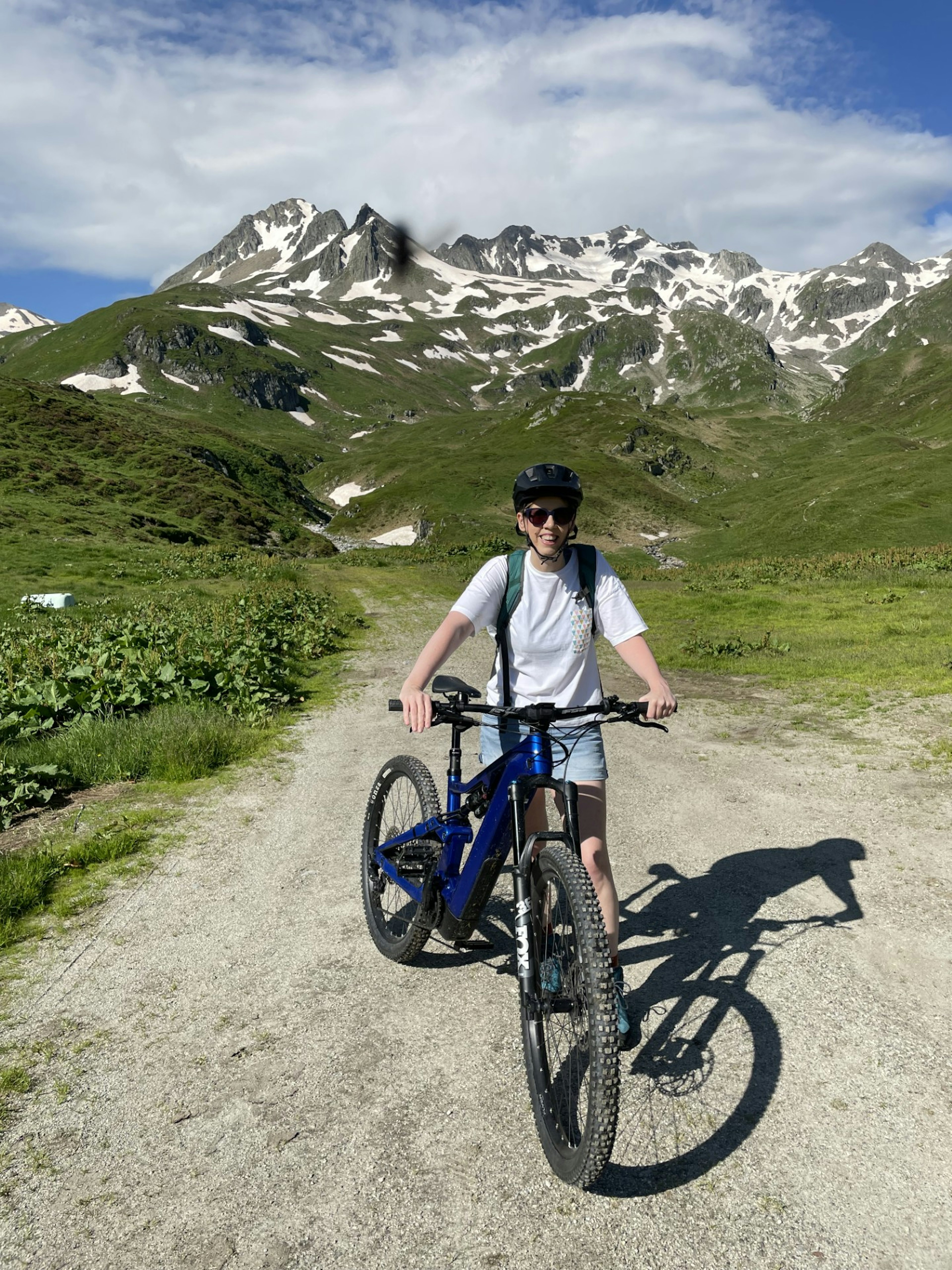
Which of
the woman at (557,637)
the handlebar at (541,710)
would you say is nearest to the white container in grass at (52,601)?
the woman at (557,637)

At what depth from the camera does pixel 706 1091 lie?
4.30 meters

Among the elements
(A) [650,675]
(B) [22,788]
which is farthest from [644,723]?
(B) [22,788]

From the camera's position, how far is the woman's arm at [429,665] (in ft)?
14.8

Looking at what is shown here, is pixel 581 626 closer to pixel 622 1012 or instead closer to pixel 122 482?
pixel 622 1012

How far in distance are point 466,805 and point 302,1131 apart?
2.05 metres

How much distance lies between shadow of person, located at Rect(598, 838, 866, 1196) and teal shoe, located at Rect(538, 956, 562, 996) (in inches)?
33.9

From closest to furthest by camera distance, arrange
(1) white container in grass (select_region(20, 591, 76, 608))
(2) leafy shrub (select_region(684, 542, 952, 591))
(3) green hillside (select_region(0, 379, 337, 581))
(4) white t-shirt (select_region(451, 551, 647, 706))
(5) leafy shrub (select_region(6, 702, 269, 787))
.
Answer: (4) white t-shirt (select_region(451, 551, 647, 706)), (5) leafy shrub (select_region(6, 702, 269, 787)), (1) white container in grass (select_region(20, 591, 76, 608)), (2) leafy shrub (select_region(684, 542, 952, 591)), (3) green hillside (select_region(0, 379, 337, 581))

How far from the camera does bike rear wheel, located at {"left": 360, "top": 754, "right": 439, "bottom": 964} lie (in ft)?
18.2

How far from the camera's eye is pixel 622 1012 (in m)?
4.49

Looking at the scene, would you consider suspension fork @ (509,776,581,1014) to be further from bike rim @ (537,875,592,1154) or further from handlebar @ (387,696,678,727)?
handlebar @ (387,696,678,727)

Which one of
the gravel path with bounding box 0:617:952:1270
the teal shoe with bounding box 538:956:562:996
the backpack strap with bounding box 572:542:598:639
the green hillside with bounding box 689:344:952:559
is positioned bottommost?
the gravel path with bounding box 0:617:952:1270

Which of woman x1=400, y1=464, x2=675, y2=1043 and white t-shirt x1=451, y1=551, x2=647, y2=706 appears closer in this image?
woman x1=400, y1=464, x2=675, y2=1043

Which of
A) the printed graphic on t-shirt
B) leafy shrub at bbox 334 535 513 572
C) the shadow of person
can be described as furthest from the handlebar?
leafy shrub at bbox 334 535 513 572

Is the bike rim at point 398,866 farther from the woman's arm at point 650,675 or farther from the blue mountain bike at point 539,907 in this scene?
the woman's arm at point 650,675
